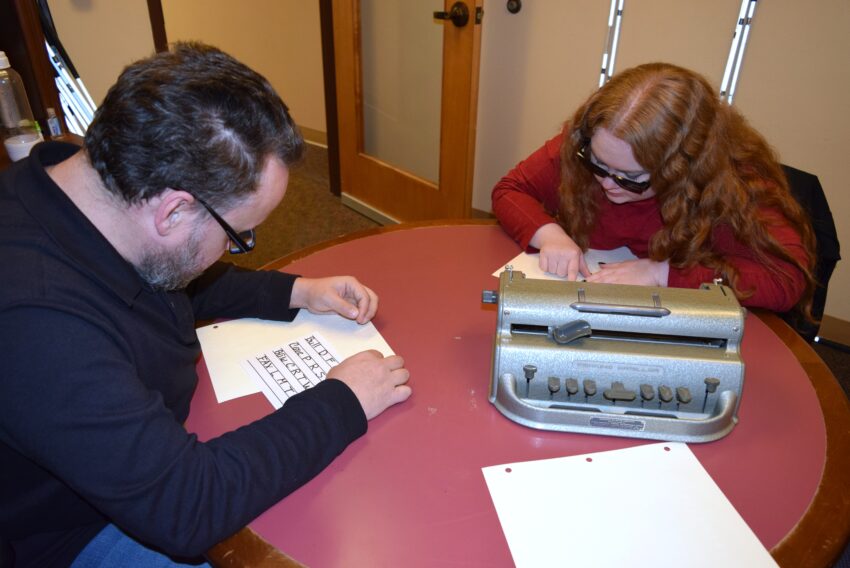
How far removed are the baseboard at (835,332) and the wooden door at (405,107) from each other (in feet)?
5.09

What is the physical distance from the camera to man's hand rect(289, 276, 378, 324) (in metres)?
1.15

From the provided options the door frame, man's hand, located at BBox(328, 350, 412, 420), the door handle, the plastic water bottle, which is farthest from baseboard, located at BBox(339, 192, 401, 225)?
man's hand, located at BBox(328, 350, 412, 420)

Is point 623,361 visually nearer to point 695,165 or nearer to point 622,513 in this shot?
point 622,513

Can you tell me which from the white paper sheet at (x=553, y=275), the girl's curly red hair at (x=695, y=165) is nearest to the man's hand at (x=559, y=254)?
the white paper sheet at (x=553, y=275)

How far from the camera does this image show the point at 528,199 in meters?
1.55

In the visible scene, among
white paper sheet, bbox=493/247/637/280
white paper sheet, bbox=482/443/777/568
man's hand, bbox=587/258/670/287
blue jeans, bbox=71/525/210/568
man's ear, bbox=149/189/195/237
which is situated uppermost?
man's ear, bbox=149/189/195/237

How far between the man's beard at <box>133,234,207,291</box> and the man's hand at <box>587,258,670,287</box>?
827 millimetres

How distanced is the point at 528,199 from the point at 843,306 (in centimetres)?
156

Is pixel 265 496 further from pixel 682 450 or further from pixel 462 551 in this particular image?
pixel 682 450

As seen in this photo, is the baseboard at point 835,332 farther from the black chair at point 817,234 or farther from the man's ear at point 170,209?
the man's ear at point 170,209

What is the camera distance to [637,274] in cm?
130

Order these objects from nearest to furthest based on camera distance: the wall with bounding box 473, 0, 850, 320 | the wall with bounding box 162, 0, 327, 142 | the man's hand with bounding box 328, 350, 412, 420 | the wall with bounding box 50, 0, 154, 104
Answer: the man's hand with bounding box 328, 350, 412, 420
the wall with bounding box 473, 0, 850, 320
the wall with bounding box 50, 0, 154, 104
the wall with bounding box 162, 0, 327, 142

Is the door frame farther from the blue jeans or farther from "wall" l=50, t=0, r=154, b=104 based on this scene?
the blue jeans

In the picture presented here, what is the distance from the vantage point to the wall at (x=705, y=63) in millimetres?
2053
